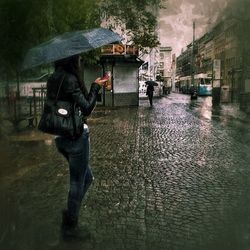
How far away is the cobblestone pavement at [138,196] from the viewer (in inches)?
179

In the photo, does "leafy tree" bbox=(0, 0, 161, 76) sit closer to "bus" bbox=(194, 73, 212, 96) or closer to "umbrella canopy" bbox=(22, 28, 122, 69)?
"umbrella canopy" bbox=(22, 28, 122, 69)

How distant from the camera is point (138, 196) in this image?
6.26 meters

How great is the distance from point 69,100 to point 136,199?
2046mm

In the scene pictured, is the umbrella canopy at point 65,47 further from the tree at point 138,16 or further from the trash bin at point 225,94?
the trash bin at point 225,94

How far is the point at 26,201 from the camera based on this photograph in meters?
6.06

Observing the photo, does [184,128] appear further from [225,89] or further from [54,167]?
[225,89]

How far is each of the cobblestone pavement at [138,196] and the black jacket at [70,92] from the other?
1.21 m

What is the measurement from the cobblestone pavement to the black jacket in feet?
3.97

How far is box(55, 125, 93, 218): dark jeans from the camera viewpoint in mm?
4621

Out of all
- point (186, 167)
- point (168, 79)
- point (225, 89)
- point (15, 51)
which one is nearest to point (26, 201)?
point (186, 167)

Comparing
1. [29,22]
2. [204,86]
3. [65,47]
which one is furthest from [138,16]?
[204,86]

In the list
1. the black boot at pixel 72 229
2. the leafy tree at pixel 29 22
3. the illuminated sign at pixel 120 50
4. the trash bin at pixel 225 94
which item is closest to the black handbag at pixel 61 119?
the black boot at pixel 72 229

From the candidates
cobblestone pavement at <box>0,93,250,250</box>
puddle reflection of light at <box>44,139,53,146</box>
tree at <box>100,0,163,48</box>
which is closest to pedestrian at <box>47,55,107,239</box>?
cobblestone pavement at <box>0,93,250,250</box>

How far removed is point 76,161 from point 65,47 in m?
1.04
